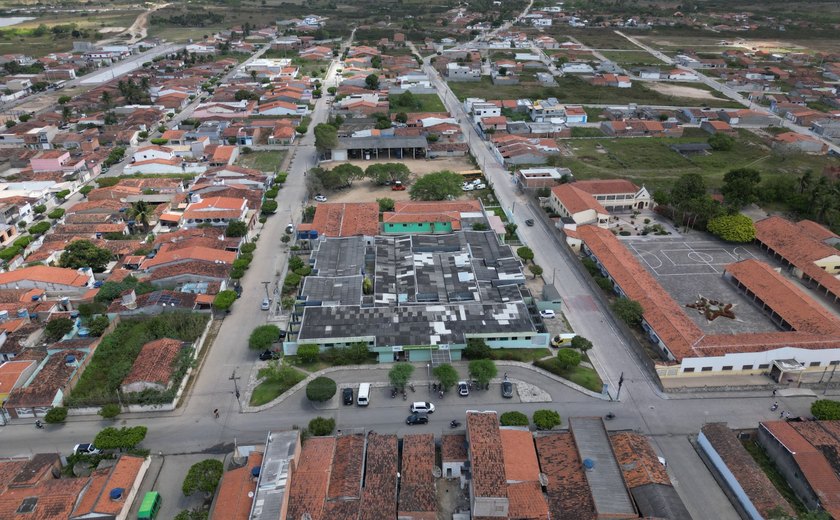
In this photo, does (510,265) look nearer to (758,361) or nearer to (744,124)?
(758,361)

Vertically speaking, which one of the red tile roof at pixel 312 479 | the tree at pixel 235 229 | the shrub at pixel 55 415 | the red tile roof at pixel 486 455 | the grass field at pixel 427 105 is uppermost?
the grass field at pixel 427 105

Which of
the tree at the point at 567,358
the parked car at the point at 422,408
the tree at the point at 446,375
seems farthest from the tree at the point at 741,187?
the parked car at the point at 422,408

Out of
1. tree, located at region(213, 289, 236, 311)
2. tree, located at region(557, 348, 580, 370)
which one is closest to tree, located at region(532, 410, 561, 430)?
tree, located at region(557, 348, 580, 370)

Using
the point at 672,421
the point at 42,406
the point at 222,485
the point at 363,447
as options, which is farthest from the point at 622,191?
the point at 42,406

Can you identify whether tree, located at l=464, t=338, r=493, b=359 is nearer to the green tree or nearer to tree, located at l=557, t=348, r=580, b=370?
tree, located at l=557, t=348, r=580, b=370

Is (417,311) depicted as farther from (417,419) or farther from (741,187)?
(741,187)

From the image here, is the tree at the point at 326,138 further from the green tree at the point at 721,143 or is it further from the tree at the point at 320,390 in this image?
the green tree at the point at 721,143

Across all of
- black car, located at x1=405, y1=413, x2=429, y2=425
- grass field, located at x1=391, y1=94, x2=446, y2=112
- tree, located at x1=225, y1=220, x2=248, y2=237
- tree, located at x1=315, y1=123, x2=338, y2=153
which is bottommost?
black car, located at x1=405, y1=413, x2=429, y2=425
